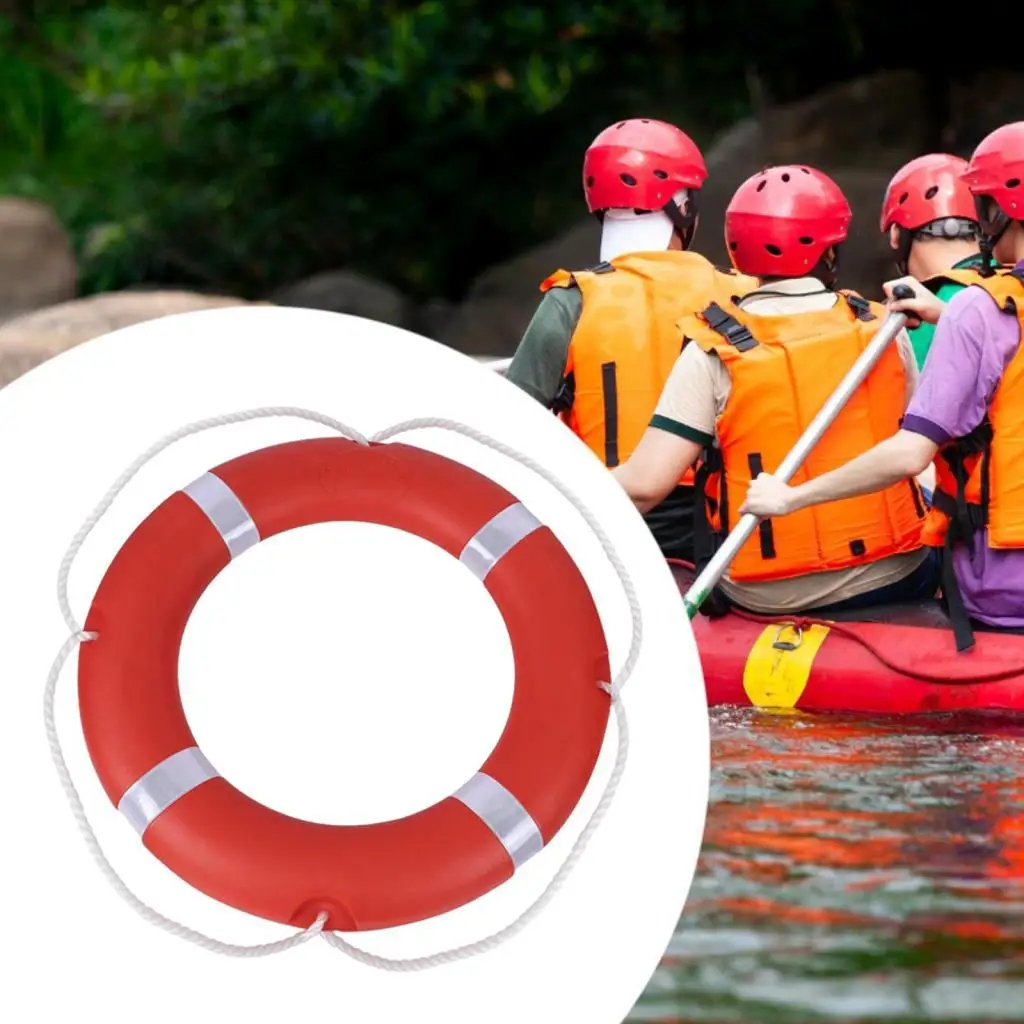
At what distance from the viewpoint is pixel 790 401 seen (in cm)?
525

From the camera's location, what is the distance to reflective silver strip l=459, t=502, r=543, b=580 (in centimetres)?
362

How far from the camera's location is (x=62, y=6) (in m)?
15.5

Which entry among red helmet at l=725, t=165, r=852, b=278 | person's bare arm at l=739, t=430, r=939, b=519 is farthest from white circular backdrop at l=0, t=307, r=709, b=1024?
red helmet at l=725, t=165, r=852, b=278

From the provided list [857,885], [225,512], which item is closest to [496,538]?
[225,512]

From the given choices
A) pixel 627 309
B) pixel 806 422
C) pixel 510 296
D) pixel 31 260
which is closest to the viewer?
pixel 806 422

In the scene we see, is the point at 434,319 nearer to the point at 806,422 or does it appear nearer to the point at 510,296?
the point at 510,296

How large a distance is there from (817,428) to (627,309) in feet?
2.62

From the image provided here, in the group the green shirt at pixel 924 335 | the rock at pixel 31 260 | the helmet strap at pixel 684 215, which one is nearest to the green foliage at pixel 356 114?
the rock at pixel 31 260

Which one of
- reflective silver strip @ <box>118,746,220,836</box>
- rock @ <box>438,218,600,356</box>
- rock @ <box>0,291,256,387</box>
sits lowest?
rock @ <box>438,218,600,356</box>

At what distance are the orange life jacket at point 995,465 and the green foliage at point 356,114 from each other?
871 cm

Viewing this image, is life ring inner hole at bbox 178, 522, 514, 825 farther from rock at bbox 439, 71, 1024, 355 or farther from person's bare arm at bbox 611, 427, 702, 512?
rock at bbox 439, 71, 1024, 355

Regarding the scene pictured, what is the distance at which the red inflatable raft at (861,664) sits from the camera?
5.02 meters

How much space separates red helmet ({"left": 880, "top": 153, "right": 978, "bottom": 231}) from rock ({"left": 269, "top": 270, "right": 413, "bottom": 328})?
8.31m

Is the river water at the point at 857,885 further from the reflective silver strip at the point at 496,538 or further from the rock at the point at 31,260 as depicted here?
the rock at the point at 31,260
